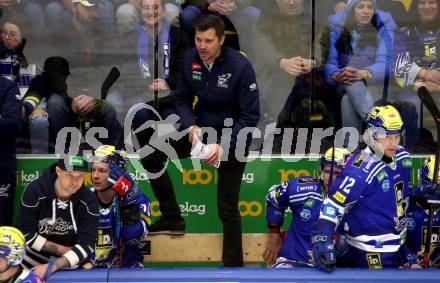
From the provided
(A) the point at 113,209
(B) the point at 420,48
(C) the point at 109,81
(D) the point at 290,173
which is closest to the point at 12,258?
(A) the point at 113,209

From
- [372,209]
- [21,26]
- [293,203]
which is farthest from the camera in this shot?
[21,26]

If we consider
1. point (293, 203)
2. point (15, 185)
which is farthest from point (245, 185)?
point (15, 185)

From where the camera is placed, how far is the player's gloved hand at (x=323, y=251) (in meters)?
6.14

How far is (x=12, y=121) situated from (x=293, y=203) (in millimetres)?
2362

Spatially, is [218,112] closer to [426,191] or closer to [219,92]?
[219,92]

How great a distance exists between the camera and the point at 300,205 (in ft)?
25.0

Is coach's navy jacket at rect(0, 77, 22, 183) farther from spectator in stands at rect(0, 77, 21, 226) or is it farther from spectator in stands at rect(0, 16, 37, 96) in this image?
spectator in stands at rect(0, 16, 37, 96)

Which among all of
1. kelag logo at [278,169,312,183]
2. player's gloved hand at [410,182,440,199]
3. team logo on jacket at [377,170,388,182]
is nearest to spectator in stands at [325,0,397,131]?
kelag logo at [278,169,312,183]

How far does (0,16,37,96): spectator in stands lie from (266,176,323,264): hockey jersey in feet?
7.60

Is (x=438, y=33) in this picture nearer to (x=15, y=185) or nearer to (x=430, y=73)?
(x=430, y=73)

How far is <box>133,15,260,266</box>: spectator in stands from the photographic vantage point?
25.8ft

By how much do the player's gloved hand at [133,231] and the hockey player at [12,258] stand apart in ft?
4.41

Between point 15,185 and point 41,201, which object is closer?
point 41,201

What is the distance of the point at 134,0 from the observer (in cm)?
806
